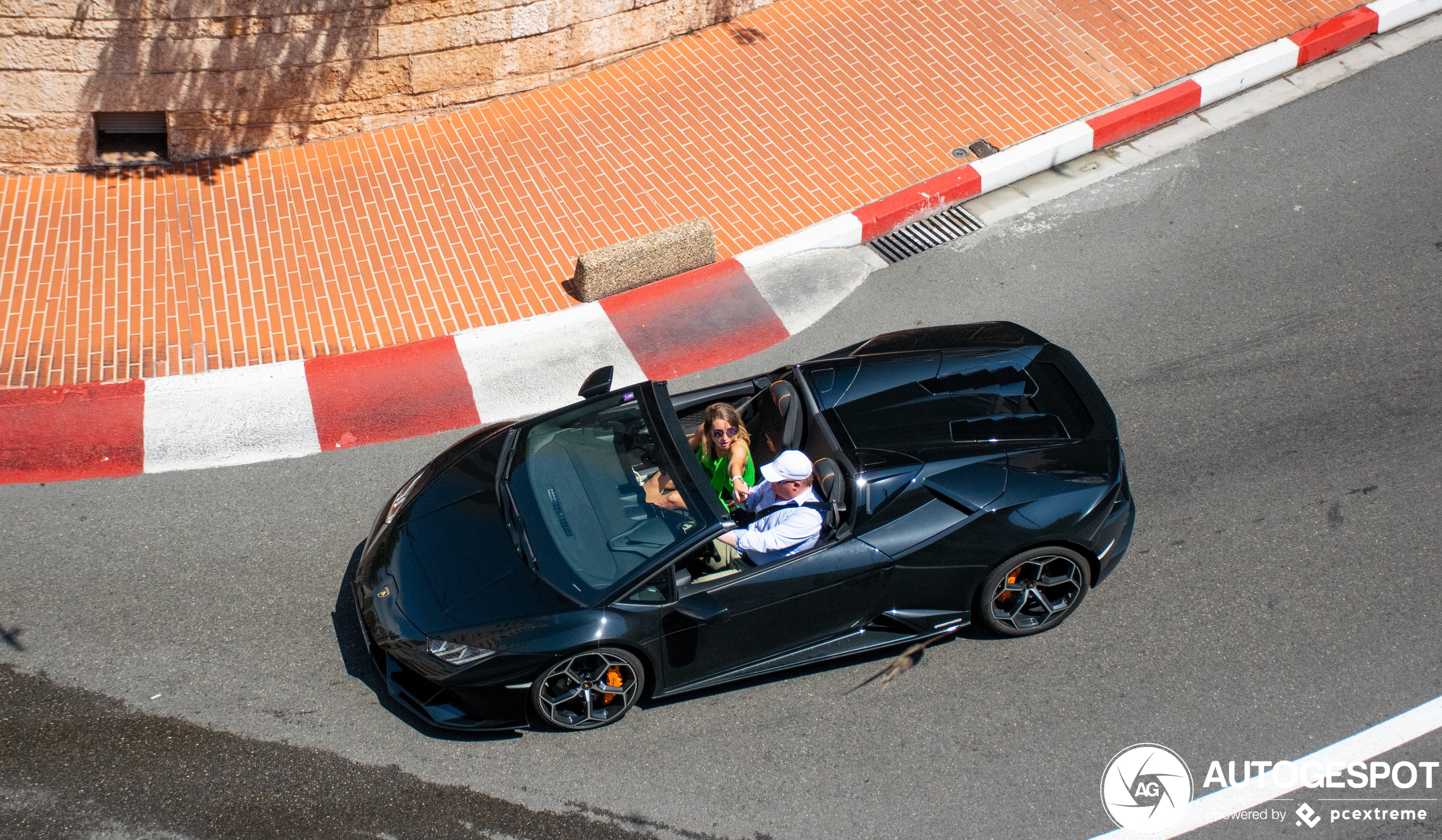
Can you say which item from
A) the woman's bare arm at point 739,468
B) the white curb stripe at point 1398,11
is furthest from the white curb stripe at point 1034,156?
the woman's bare arm at point 739,468

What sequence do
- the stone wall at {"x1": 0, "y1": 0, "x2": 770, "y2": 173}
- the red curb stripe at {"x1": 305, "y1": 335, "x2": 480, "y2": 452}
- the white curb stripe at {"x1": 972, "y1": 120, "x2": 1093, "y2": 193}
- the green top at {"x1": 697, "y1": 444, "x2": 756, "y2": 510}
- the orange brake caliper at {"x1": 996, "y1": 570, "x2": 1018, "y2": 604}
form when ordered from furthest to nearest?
the white curb stripe at {"x1": 972, "y1": 120, "x2": 1093, "y2": 193}
the stone wall at {"x1": 0, "y1": 0, "x2": 770, "y2": 173}
the red curb stripe at {"x1": 305, "y1": 335, "x2": 480, "y2": 452}
the green top at {"x1": 697, "y1": 444, "x2": 756, "y2": 510}
the orange brake caliper at {"x1": 996, "y1": 570, "x2": 1018, "y2": 604}

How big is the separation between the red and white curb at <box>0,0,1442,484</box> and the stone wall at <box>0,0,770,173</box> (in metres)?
2.51

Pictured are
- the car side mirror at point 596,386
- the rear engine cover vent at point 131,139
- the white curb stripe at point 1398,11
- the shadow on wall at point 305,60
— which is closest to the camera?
the car side mirror at point 596,386

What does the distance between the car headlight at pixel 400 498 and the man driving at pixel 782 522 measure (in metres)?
1.76

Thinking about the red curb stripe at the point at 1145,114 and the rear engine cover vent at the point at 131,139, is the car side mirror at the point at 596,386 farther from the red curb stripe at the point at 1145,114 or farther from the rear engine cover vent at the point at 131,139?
the red curb stripe at the point at 1145,114

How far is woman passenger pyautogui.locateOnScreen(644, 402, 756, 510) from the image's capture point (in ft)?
19.6

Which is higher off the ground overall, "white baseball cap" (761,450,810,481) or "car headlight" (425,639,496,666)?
"white baseball cap" (761,450,810,481)

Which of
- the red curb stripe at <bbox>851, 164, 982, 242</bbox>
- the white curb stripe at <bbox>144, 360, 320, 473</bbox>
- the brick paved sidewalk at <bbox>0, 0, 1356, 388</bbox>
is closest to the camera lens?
the white curb stripe at <bbox>144, 360, 320, 473</bbox>

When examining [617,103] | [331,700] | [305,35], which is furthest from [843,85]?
[331,700]

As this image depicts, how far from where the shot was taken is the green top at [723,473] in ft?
19.9

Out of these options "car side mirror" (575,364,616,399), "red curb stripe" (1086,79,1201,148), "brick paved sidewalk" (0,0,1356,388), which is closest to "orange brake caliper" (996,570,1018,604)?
"car side mirror" (575,364,616,399)

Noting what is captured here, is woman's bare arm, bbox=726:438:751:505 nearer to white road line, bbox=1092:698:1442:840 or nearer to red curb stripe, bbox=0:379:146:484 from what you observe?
white road line, bbox=1092:698:1442:840

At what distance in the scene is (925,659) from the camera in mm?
6055

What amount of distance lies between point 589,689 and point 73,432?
13.1ft
